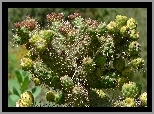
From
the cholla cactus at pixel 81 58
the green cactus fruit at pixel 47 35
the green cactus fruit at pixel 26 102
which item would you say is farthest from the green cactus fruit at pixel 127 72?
the green cactus fruit at pixel 26 102

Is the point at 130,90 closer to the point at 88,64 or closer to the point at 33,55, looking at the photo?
the point at 88,64

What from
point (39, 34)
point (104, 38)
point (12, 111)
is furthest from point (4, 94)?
point (104, 38)

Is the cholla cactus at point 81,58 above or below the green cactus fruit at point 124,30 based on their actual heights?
below

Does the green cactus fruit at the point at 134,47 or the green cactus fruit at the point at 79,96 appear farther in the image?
the green cactus fruit at the point at 134,47

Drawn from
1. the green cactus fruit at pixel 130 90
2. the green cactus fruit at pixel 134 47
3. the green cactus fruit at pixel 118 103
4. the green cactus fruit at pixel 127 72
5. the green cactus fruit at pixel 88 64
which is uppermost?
the green cactus fruit at pixel 134 47

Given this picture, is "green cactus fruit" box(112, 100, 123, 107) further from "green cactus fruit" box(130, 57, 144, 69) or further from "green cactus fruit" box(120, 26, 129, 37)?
"green cactus fruit" box(120, 26, 129, 37)

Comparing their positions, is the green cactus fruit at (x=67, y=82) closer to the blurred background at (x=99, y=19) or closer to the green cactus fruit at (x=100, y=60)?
the green cactus fruit at (x=100, y=60)

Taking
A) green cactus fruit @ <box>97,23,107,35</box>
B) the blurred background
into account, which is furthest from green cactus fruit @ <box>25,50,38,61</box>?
the blurred background

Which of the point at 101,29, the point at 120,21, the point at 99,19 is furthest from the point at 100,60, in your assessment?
the point at 99,19

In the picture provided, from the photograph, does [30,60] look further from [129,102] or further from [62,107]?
[129,102]
